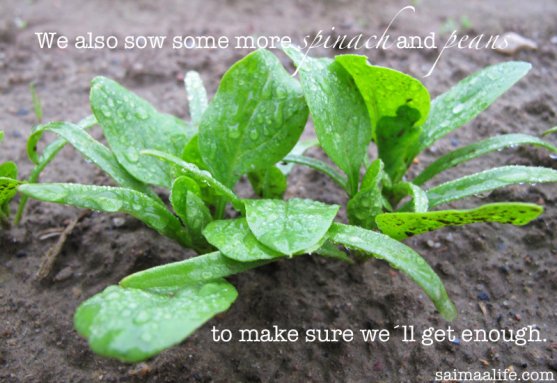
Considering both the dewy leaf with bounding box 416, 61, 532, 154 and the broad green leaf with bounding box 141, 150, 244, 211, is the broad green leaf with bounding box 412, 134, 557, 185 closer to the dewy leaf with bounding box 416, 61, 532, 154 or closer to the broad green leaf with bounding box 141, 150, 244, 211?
the dewy leaf with bounding box 416, 61, 532, 154

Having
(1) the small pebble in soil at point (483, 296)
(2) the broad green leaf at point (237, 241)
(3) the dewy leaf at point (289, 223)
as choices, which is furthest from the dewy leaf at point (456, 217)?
(1) the small pebble in soil at point (483, 296)

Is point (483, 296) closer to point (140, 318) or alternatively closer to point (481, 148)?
point (481, 148)

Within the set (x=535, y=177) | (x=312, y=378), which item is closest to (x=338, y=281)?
(x=312, y=378)

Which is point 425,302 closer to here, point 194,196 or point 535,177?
point 535,177

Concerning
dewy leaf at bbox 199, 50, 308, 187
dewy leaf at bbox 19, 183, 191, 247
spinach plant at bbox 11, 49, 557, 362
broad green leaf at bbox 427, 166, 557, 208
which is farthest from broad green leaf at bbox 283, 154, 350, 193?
dewy leaf at bbox 19, 183, 191, 247

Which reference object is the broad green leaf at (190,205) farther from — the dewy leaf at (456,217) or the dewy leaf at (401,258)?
the dewy leaf at (456,217)

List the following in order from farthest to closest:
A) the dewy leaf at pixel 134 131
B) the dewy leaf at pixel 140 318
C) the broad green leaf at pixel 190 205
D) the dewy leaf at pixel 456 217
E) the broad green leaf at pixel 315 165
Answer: the broad green leaf at pixel 315 165
the dewy leaf at pixel 134 131
the broad green leaf at pixel 190 205
the dewy leaf at pixel 456 217
the dewy leaf at pixel 140 318

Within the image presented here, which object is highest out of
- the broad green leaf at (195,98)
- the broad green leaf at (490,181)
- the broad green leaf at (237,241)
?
the broad green leaf at (490,181)

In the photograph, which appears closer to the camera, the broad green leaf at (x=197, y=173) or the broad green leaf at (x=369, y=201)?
the broad green leaf at (x=197, y=173)
